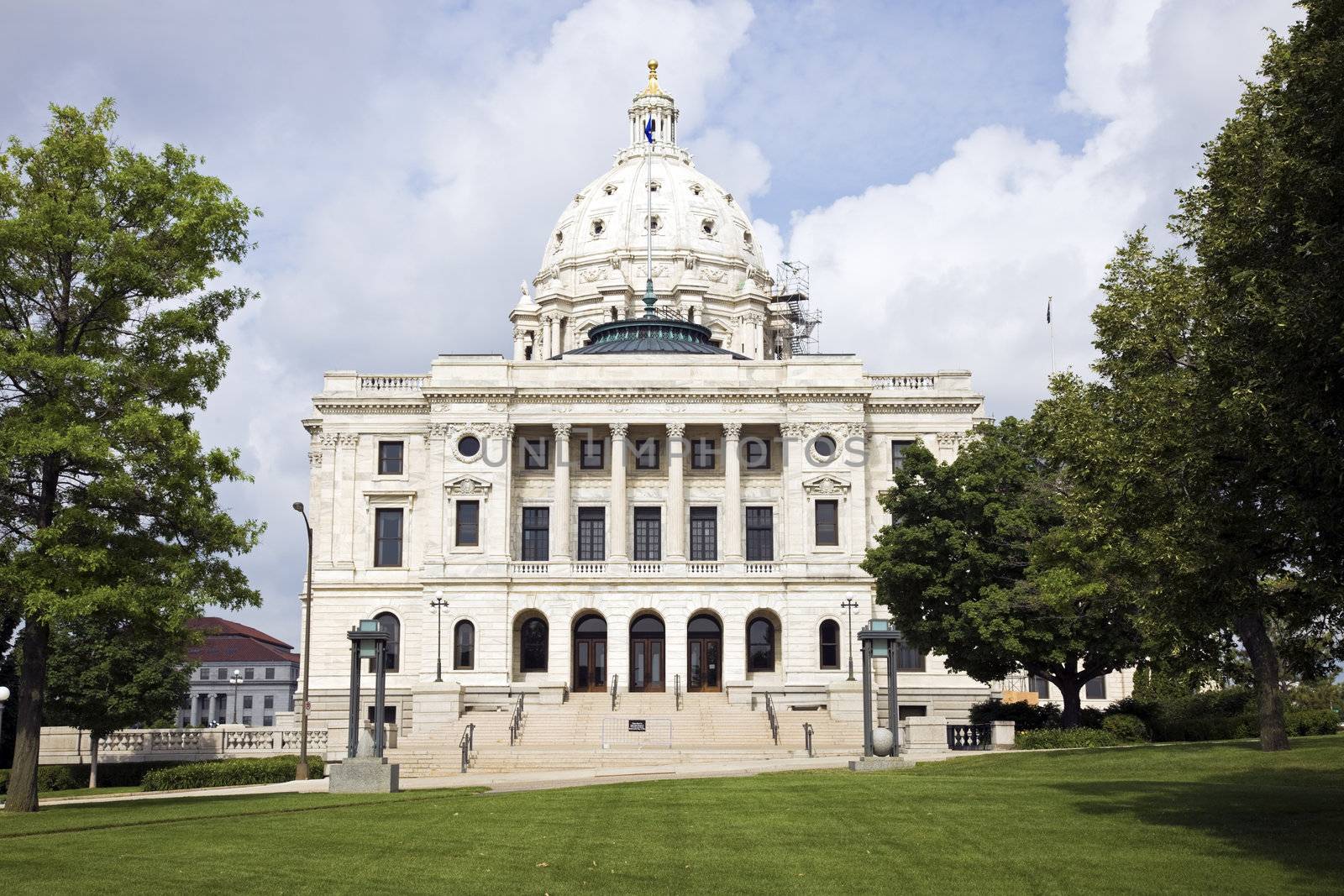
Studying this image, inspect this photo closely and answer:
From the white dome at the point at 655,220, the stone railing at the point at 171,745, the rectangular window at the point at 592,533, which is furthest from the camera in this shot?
the white dome at the point at 655,220

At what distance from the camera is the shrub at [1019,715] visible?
51188mm

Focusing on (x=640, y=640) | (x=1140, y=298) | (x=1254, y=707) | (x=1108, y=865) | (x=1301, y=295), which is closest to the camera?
(x=1301, y=295)

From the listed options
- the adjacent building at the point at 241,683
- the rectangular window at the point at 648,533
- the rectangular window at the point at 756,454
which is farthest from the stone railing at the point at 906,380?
the adjacent building at the point at 241,683

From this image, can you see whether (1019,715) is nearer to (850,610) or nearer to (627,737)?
(627,737)

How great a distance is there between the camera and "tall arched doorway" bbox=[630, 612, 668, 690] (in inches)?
2677

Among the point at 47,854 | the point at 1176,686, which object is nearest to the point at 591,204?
the point at 1176,686

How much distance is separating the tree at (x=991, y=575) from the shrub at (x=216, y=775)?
75.3 ft

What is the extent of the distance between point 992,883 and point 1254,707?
3879 centimetres

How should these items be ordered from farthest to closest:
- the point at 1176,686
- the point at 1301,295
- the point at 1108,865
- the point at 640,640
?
the point at 640,640, the point at 1176,686, the point at 1108,865, the point at 1301,295

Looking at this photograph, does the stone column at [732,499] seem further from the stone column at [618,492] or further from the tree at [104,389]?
the tree at [104,389]

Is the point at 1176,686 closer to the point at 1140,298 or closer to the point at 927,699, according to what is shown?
the point at 927,699

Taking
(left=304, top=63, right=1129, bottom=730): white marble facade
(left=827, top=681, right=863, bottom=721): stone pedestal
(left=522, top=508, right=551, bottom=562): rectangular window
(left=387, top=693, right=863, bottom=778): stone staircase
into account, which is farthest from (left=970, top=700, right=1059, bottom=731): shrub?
(left=522, top=508, right=551, bottom=562): rectangular window

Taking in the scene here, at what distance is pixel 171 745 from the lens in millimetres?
52094

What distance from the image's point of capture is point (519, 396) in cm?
7006
